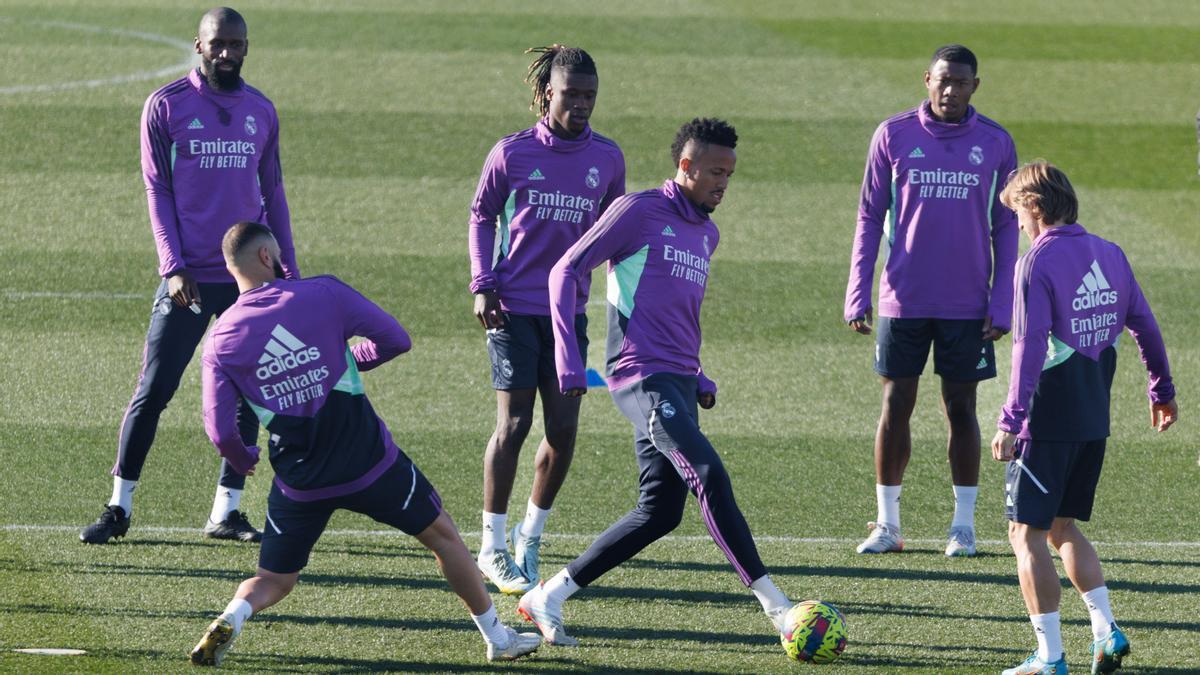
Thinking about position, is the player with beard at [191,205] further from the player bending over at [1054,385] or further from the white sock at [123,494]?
the player bending over at [1054,385]

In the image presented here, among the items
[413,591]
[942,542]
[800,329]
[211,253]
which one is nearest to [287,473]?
[413,591]

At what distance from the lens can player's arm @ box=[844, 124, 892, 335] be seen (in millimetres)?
7676

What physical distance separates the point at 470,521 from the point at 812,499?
1.72 metres

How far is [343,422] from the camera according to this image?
18.5 feet

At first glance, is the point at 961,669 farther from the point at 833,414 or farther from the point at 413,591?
the point at 833,414

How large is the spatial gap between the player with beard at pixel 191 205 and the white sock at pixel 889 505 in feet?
9.30

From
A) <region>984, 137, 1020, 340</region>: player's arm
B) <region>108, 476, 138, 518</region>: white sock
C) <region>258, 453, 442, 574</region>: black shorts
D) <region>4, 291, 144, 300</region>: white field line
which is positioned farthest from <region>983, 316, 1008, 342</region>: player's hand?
<region>4, 291, 144, 300</region>: white field line

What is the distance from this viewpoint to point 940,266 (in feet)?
A: 25.0

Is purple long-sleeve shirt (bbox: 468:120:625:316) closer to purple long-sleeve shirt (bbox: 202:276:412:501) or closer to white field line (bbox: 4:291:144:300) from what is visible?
purple long-sleeve shirt (bbox: 202:276:412:501)

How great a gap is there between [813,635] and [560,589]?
0.96 meters

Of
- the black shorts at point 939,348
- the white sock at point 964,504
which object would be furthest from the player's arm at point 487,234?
the white sock at point 964,504

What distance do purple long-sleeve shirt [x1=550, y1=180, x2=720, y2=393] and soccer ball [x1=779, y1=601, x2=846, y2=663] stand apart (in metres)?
0.98

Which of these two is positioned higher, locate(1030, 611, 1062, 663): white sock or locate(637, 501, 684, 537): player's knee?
locate(637, 501, 684, 537): player's knee

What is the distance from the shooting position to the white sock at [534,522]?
281 inches
